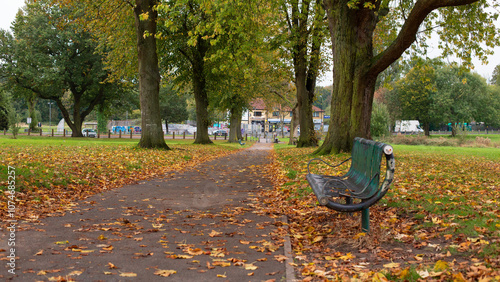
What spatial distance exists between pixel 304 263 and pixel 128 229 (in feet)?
8.35

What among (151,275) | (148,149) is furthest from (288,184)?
(148,149)

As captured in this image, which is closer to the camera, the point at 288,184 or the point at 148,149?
the point at 288,184

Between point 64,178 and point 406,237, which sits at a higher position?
point 64,178

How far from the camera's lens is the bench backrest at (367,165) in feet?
16.8

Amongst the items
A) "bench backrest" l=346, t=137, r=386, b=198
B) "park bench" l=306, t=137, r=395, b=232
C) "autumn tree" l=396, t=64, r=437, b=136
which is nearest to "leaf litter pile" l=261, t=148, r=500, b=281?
"park bench" l=306, t=137, r=395, b=232

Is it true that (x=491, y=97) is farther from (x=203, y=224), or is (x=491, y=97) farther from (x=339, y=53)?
(x=203, y=224)

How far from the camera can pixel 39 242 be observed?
4941 millimetres

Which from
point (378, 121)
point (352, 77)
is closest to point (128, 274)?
point (352, 77)

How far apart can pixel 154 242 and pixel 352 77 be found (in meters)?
11.1

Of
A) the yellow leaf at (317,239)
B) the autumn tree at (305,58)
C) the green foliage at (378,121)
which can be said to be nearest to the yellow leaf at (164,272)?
the yellow leaf at (317,239)

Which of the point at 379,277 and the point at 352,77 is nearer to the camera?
A: the point at 379,277

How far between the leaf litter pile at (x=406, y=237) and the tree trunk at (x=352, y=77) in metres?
6.56

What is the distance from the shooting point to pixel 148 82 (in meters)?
18.7

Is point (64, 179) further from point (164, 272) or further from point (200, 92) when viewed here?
point (200, 92)
